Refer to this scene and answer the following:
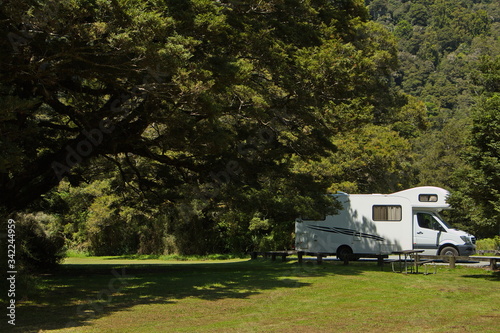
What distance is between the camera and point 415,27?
182 meters

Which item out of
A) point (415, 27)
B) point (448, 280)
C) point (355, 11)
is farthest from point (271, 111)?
point (415, 27)

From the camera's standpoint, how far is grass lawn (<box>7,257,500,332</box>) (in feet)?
29.6

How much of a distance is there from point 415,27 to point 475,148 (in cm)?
17909

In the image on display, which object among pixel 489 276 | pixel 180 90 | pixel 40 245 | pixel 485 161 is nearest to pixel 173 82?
pixel 180 90

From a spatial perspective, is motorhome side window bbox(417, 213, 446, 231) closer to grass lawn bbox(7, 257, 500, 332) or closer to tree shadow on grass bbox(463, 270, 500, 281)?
tree shadow on grass bbox(463, 270, 500, 281)

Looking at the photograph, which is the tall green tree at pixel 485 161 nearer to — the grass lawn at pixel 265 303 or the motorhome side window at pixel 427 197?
the grass lawn at pixel 265 303

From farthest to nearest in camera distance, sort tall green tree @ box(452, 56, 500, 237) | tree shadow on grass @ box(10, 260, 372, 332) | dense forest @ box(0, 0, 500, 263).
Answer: tall green tree @ box(452, 56, 500, 237)
dense forest @ box(0, 0, 500, 263)
tree shadow on grass @ box(10, 260, 372, 332)

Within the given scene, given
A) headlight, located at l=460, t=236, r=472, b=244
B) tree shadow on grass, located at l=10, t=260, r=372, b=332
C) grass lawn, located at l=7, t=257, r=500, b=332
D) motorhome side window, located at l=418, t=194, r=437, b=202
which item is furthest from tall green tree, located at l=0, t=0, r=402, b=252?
headlight, located at l=460, t=236, r=472, b=244

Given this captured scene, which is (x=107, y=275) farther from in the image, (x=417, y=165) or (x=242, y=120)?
(x=417, y=165)

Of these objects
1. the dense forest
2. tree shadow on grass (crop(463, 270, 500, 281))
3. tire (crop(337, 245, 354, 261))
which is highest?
the dense forest

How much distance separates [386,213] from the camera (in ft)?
74.9

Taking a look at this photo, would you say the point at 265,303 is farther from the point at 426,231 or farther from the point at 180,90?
the point at 426,231

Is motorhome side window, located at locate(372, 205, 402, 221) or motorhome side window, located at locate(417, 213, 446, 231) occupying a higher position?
motorhome side window, located at locate(372, 205, 402, 221)

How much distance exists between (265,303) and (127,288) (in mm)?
4311
